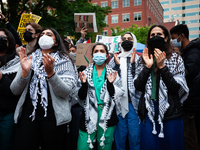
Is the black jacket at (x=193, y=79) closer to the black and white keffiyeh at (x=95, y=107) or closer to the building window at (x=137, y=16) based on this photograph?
the black and white keffiyeh at (x=95, y=107)

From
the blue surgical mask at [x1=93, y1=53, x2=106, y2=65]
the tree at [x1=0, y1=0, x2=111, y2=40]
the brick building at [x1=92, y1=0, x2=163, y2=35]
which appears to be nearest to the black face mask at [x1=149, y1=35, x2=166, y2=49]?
the blue surgical mask at [x1=93, y1=53, x2=106, y2=65]

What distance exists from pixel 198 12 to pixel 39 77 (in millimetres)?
81671

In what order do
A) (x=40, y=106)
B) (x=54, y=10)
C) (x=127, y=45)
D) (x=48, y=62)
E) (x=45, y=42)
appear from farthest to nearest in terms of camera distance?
(x=54, y=10), (x=127, y=45), (x=45, y=42), (x=40, y=106), (x=48, y=62)

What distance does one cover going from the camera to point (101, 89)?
2504 millimetres

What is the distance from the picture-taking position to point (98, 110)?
253cm

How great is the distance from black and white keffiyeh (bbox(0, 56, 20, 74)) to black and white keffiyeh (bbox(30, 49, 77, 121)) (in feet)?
1.24

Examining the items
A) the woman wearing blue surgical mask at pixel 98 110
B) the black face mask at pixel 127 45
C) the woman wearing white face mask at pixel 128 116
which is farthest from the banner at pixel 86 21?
the woman wearing blue surgical mask at pixel 98 110

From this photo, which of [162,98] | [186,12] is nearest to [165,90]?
[162,98]

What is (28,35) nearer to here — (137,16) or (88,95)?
(88,95)

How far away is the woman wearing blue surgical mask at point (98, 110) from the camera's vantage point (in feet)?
7.91

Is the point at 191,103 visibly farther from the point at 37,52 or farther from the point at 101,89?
the point at 37,52

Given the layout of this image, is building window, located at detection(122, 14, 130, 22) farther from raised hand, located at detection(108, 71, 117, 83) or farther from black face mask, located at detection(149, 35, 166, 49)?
raised hand, located at detection(108, 71, 117, 83)

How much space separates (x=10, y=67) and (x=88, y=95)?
1175 millimetres

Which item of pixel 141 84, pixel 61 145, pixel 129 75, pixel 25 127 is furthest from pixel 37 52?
pixel 129 75
